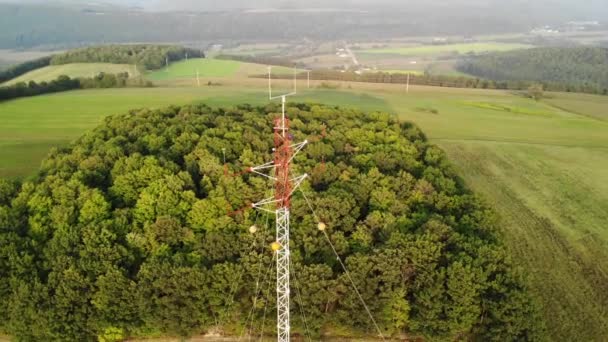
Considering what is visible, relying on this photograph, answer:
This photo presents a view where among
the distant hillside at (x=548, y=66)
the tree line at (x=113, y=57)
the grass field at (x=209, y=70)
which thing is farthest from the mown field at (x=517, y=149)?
the distant hillside at (x=548, y=66)

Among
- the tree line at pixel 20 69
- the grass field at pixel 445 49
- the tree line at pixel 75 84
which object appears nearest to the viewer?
the tree line at pixel 75 84

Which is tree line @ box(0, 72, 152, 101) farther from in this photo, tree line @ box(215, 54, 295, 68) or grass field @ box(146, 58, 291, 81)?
tree line @ box(215, 54, 295, 68)

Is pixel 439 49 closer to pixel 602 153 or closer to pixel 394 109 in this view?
pixel 394 109

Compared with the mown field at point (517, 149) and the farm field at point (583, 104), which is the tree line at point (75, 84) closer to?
the mown field at point (517, 149)

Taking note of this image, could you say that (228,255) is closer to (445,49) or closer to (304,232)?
(304,232)

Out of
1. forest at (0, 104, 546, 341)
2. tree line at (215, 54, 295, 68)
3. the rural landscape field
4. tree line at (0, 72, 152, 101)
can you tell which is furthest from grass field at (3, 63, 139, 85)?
forest at (0, 104, 546, 341)
